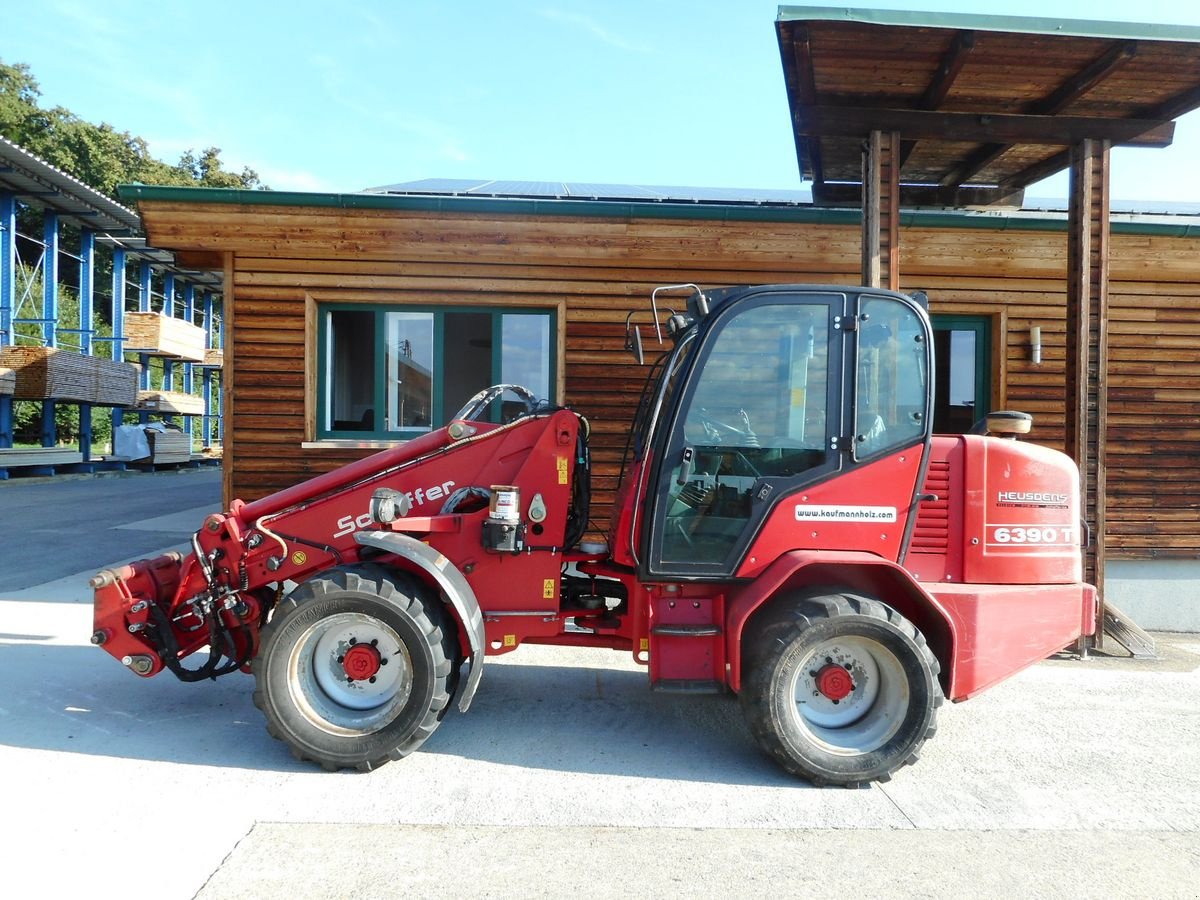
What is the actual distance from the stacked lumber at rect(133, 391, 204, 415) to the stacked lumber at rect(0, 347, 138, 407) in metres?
2.76

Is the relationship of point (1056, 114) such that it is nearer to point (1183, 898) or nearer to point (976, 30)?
point (976, 30)

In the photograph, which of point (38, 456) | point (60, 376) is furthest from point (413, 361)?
point (38, 456)

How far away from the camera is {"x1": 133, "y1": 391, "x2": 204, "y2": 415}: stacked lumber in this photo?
1001 inches

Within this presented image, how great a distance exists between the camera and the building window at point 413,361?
7379 millimetres

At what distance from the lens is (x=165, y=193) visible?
22.4ft

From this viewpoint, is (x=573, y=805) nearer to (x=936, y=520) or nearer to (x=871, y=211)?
(x=936, y=520)

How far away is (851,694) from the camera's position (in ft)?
12.1

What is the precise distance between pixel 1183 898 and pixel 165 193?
8349 mm

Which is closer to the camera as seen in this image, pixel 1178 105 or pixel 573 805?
pixel 573 805

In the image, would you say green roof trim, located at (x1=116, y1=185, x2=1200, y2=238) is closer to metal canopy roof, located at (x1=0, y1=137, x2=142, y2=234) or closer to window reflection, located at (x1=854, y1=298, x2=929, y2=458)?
window reflection, located at (x1=854, y1=298, x2=929, y2=458)

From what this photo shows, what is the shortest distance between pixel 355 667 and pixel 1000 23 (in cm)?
559

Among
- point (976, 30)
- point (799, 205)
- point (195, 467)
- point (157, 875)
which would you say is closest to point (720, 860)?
point (157, 875)

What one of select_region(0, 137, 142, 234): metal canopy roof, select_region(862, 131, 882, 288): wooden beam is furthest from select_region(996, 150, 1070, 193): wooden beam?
select_region(0, 137, 142, 234): metal canopy roof

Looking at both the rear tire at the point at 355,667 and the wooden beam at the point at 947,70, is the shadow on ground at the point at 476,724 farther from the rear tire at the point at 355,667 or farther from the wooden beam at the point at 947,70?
the wooden beam at the point at 947,70
